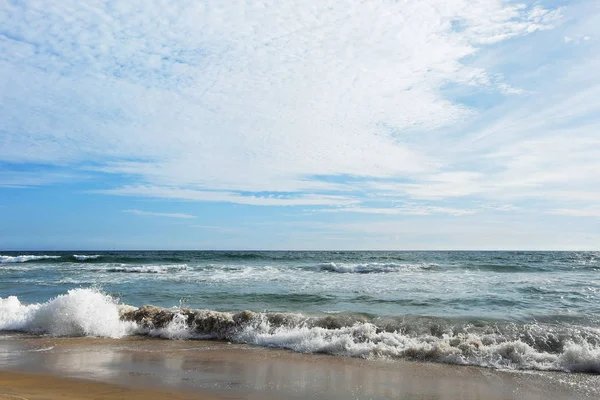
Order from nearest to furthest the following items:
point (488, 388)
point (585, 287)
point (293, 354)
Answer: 1. point (488, 388)
2. point (293, 354)
3. point (585, 287)

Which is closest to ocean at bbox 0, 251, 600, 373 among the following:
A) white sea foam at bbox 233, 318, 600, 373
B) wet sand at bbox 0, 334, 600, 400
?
white sea foam at bbox 233, 318, 600, 373

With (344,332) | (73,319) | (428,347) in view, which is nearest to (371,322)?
(344,332)

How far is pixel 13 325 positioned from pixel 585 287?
19232 mm

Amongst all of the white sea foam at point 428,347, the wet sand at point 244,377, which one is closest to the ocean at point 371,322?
the white sea foam at point 428,347

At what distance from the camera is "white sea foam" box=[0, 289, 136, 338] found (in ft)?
32.6

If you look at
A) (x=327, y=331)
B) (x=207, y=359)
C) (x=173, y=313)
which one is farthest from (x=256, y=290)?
(x=207, y=359)

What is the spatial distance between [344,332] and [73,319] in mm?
6229

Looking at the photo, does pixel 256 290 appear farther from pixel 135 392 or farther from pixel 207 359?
pixel 135 392

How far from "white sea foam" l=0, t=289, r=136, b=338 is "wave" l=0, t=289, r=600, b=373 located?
0.02m

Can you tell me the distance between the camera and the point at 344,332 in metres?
8.97

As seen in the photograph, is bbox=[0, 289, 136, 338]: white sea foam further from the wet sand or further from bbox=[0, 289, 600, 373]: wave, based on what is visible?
the wet sand

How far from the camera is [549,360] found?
7.47 m

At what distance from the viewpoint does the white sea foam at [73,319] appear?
9.94m

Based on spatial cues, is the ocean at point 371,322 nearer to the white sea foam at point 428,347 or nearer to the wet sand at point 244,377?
the white sea foam at point 428,347
